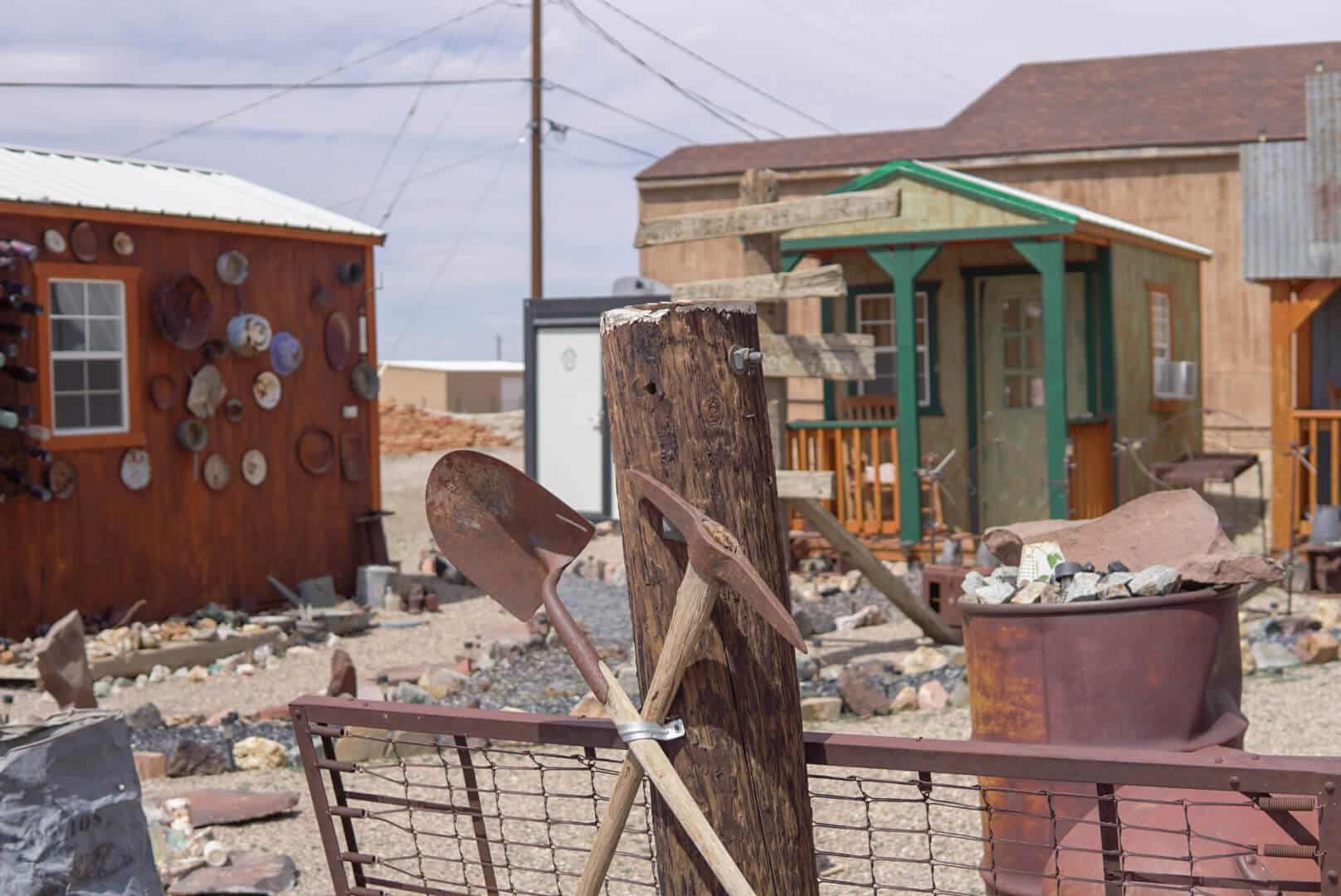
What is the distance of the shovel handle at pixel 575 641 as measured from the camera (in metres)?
2.75

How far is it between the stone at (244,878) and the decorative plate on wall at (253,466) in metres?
7.40

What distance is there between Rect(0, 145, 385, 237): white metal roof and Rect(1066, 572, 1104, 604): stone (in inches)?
346

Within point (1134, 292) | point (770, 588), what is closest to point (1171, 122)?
point (1134, 292)

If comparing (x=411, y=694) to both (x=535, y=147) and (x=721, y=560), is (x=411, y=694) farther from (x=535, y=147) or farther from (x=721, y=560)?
(x=535, y=147)

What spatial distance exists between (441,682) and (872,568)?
2.70 m

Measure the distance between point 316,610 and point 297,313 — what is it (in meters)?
2.64

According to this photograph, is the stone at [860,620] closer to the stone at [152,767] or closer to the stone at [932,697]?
the stone at [932,697]

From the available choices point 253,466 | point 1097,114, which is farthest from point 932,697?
point 1097,114

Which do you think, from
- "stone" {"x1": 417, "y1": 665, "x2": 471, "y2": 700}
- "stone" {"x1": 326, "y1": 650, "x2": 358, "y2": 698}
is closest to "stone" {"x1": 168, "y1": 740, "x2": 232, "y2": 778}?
"stone" {"x1": 326, "y1": 650, "x2": 358, "y2": 698}

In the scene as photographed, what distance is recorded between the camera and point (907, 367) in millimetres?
13031

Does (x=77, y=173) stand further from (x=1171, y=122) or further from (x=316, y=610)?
(x=1171, y=122)

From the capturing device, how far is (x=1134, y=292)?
14.2 m

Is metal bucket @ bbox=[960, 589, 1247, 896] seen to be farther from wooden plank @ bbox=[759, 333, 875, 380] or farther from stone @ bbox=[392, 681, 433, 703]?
wooden plank @ bbox=[759, 333, 875, 380]

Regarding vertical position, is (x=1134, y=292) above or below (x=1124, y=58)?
below
